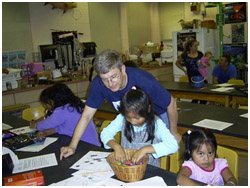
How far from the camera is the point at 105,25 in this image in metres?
7.27

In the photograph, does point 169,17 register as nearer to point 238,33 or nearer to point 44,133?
point 238,33

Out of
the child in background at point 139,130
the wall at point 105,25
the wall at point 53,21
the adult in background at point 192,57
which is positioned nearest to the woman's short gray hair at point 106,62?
the child in background at point 139,130

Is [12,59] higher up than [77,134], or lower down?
higher up

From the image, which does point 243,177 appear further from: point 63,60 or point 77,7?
point 77,7

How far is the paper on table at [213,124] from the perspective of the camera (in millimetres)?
2344

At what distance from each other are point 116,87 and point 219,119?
4.35ft

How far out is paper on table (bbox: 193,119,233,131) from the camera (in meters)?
2.34

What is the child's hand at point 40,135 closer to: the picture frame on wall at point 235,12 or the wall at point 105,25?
the wall at point 105,25

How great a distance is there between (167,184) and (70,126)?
3.96 ft

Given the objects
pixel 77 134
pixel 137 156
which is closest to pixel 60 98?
pixel 77 134

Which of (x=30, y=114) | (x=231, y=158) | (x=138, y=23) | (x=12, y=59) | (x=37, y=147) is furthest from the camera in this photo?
(x=138, y=23)

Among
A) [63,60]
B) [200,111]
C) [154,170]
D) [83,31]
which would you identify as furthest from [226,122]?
[83,31]

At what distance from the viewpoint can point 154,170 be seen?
1.49m

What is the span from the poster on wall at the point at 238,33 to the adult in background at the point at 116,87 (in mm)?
5269
